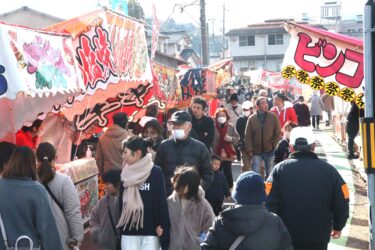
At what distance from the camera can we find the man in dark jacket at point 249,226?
13.2 ft

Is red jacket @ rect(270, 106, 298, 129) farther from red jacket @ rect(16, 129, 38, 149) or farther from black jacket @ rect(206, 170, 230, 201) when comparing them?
red jacket @ rect(16, 129, 38, 149)

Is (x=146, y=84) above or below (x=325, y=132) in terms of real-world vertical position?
above

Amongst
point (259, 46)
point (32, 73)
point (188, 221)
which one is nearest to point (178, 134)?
point (188, 221)

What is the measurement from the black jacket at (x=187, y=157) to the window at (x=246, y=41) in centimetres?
6382

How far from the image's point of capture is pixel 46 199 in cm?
459

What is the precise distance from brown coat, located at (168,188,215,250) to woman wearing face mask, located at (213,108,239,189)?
5280mm

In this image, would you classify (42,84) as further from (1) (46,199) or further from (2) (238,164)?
(2) (238,164)

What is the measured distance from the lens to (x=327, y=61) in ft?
25.7

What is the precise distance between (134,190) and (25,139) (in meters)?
2.77

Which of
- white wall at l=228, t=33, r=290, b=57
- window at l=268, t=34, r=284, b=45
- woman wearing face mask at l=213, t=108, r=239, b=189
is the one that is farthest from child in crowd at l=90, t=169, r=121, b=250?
window at l=268, t=34, r=284, b=45

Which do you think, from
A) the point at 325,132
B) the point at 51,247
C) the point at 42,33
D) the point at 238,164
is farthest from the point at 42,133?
the point at 325,132

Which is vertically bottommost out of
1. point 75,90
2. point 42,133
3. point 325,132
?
point 325,132

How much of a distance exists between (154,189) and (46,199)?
3.70ft

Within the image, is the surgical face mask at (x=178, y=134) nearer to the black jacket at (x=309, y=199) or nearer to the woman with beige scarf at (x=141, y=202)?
the woman with beige scarf at (x=141, y=202)
